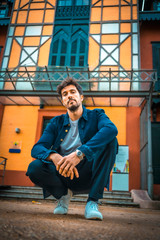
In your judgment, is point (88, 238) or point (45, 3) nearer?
point (88, 238)

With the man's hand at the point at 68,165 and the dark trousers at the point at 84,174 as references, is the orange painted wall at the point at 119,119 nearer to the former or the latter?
the dark trousers at the point at 84,174

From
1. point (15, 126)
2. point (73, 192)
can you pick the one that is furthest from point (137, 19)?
point (73, 192)

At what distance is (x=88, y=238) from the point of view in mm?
1146

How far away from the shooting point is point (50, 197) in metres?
6.24

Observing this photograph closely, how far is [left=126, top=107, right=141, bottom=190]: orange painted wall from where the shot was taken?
28.8 feet

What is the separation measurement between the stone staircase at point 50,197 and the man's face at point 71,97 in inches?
164

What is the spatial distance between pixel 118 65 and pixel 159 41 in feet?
8.14

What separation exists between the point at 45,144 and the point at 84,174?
0.55 meters

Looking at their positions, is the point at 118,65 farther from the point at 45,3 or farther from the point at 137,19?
the point at 45,3

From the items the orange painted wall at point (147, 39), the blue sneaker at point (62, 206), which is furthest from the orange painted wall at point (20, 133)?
the blue sneaker at point (62, 206)

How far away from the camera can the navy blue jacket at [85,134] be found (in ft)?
7.10

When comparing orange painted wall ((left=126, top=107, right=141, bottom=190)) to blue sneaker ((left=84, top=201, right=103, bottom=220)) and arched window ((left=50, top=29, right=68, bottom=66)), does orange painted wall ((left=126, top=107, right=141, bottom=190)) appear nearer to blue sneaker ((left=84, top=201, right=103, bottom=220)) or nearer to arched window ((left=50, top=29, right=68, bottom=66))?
arched window ((left=50, top=29, right=68, bottom=66))

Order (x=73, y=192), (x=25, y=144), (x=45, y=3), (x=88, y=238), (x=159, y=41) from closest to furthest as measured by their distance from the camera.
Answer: (x=88, y=238), (x=73, y=192), (x=25, y=144), (x=159, y=41), (x=45, y=3)

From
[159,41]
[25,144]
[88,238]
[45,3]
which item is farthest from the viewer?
[45,3]
